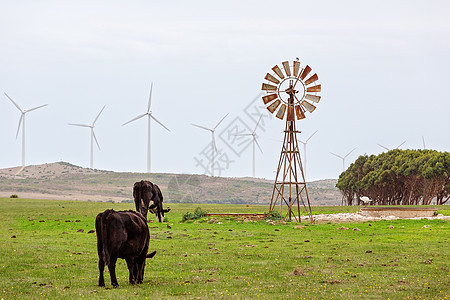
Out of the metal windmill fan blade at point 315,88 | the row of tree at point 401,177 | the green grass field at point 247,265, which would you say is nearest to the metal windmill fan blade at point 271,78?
the metal windmill fan blade at point 315,88

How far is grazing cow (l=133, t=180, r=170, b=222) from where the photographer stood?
3909 cm

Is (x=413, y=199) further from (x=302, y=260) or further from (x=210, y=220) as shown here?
(x=302, y=260)

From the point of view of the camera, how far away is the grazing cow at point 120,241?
1464 cm

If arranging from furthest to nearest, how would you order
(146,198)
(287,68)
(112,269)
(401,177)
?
(401,177) → (287,68) → (146,198) → (112,269)

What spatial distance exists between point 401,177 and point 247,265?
242 feet

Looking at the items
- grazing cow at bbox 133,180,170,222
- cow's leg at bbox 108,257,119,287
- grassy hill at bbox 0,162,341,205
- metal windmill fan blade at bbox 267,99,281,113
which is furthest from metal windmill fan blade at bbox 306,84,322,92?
grassy hill at bbox 0,162,341,205

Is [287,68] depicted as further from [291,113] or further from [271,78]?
[291,113]

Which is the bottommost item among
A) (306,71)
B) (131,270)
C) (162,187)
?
(131,270)

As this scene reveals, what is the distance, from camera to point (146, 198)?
39.7 metres

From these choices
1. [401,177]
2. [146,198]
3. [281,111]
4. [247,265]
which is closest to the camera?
[247,265]

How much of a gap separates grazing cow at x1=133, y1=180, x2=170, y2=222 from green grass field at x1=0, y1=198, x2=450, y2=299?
6570mm

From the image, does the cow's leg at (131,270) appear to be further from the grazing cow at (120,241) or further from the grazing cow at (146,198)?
the grazing cow at (146,198)

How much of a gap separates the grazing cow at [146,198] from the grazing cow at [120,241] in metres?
22.7

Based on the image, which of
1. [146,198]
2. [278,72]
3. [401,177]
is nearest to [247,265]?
[146,198]
